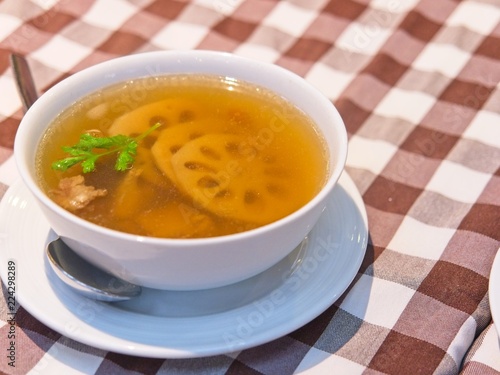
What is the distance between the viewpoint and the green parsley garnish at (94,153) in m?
1.12

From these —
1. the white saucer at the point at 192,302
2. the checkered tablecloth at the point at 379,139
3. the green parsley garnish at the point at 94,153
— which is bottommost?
the checkered tablecloth at the point at 379,139

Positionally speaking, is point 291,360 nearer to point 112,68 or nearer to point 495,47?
point 112,68

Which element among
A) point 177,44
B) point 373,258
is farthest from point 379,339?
point 177,44

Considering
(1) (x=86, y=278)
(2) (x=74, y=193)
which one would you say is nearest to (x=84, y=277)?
(1) (x=86, y=278)

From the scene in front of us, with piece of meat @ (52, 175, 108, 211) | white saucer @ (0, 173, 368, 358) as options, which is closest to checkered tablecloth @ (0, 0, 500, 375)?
white saucer @ (0, 173, 368, 358)

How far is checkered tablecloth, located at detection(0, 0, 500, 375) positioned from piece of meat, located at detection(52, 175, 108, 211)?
0.65ft

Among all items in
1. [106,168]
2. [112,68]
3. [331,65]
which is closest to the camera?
[106,168]

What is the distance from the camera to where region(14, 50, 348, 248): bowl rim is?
0.90m

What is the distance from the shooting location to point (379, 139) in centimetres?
153

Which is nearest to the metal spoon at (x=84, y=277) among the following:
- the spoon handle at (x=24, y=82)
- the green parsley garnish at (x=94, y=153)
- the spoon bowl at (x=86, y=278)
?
the spoon bowl at (x=86, y=278)

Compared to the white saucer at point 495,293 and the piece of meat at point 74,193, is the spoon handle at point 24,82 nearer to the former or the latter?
the piece of meat at point 74,193

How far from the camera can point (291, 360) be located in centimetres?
100

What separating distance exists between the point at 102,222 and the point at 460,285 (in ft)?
2.04

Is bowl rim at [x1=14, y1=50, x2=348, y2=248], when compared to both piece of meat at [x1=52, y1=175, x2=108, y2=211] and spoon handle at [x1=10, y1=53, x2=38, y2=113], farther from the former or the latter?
spoon handle at [x1=10, y1=53, x2=38, y2=113]
